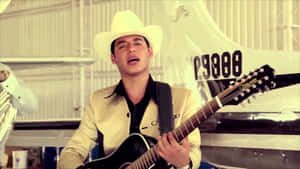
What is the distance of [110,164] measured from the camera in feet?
4.82

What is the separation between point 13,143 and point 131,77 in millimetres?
923

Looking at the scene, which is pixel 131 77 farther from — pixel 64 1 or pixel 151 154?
pixel 64 1

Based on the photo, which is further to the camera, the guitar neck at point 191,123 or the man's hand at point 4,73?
the man's hand at point 4,73

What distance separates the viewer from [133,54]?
144 cm

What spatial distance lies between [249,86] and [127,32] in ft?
1.34

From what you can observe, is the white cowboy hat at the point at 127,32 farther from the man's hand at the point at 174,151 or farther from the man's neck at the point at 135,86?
the man's hand at the point at 174,151

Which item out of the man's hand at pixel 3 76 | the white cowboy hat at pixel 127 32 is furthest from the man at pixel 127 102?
the man's hand at pixel 3 76

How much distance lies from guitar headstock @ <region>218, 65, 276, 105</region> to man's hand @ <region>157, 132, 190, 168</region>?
0.53 feet

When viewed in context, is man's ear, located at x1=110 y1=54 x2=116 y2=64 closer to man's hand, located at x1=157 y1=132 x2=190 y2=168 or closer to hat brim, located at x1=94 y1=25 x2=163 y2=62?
hat brim, located at x1=94 y1=25 x2=163 y2=62

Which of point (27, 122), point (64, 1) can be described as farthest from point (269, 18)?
point (27, 122)

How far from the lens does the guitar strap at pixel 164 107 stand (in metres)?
1.41

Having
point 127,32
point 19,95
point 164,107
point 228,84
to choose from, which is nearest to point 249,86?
point 228,84

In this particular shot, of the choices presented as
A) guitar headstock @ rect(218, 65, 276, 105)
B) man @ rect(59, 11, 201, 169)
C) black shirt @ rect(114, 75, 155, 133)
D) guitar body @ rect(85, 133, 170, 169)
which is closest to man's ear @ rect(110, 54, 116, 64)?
man @ rect(59, 11, 201, 169)

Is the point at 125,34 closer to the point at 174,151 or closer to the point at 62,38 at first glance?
the point at 174,151
